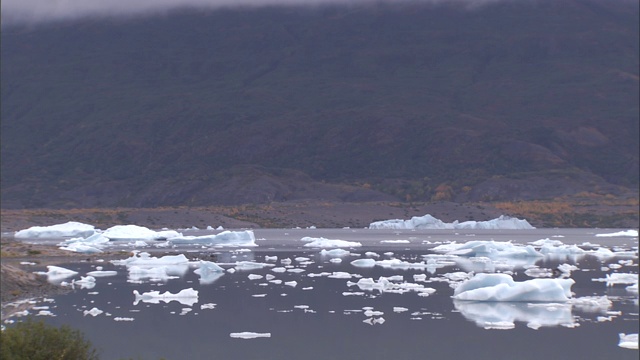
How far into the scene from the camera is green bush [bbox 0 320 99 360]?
39.4ft

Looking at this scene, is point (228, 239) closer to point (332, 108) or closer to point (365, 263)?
point (365, 263)

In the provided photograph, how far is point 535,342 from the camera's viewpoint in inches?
751

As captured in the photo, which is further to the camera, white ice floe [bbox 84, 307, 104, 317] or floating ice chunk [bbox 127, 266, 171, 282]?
floating ice chunk [bbox 127, 266, 171, 282]

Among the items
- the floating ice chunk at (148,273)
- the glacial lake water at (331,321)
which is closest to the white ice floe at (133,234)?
the floating ice chunk at (148,273)

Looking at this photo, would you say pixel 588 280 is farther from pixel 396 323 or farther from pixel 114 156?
pixel 114 156

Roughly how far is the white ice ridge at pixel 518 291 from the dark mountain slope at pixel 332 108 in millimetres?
80337

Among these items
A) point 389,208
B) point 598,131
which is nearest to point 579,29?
point 598,131

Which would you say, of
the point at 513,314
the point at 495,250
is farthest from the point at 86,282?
the point at 495,250

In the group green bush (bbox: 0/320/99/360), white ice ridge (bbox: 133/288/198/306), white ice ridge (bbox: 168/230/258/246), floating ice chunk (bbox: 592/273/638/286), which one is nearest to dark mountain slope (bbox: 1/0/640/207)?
white ice ridge (bbox: 168/230/258/246)

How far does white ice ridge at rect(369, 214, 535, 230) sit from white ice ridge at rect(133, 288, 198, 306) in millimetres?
56714

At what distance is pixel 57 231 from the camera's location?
236 feet

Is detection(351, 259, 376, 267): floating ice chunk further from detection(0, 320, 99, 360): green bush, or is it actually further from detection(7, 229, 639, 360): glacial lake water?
detection(0, 320, 99, 360): green bush

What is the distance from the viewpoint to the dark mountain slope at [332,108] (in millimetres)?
124438

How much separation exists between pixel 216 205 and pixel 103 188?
896 inches
